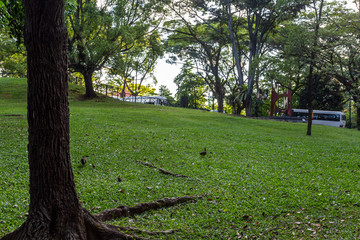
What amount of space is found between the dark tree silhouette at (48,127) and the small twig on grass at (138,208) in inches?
46.9

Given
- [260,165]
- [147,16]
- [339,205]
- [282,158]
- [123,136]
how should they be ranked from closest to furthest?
[339,205] < [260,165] < [282,158] < [123,136] < [147,16]

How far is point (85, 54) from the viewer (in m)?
22.2

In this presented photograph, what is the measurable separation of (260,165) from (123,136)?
5.29m

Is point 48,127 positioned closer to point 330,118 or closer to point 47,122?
point 47,122

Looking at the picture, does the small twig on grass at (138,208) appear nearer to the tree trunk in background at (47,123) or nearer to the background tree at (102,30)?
the tree trunk in background at (47,123)

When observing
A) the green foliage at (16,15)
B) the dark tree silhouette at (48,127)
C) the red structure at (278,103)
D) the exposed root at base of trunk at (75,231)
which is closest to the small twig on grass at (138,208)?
the exposed root at base of trunk at (75,231)

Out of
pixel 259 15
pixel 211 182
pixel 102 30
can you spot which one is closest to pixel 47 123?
pixel 211 182

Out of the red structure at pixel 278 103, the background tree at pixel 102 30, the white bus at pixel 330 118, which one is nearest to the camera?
the background tree at pixel 102 30

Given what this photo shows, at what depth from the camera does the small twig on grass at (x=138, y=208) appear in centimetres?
443

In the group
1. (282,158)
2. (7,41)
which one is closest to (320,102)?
(282,158)

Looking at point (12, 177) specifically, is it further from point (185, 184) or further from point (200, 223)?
point (200, 223)

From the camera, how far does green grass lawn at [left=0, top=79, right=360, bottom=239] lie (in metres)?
4.66

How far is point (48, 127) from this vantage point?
10.1ft

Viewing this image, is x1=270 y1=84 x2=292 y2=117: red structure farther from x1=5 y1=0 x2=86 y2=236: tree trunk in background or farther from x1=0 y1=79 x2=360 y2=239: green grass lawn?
x1=5 y1=0 x2=86 y2=236: tree trunk in background
